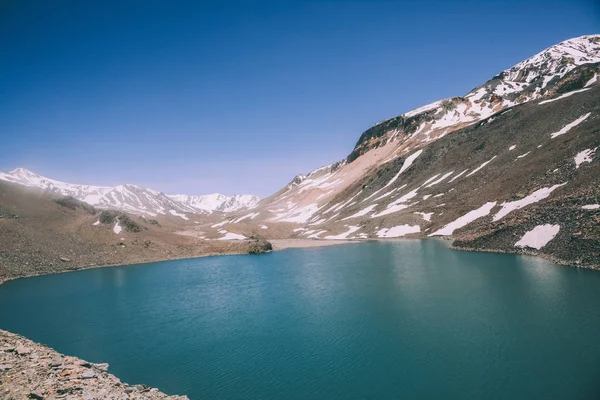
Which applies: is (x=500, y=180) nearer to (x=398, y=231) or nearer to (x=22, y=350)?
(x=398, y=231)

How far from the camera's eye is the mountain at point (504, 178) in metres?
47.0

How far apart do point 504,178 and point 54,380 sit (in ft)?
263

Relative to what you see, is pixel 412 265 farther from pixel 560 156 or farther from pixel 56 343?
pixel 56 343

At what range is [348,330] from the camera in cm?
2786

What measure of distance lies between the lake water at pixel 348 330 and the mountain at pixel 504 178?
5687mm

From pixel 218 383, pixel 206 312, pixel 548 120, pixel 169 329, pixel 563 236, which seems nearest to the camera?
pixel 218 383

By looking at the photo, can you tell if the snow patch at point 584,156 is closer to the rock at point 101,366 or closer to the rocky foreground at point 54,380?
the rocky foreground at point 54,380

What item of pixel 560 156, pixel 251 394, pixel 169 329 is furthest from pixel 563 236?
pixel 169 329

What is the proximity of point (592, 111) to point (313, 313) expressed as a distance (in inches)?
3022

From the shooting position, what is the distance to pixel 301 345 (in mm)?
25562

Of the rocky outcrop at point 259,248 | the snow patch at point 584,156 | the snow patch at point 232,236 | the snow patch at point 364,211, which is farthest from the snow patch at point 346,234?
the snow patch at point 584,156

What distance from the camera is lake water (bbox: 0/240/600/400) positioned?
1944 centimetres

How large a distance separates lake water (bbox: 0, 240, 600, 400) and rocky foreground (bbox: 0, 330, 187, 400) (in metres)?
2.53

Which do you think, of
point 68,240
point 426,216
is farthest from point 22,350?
point 426,216
